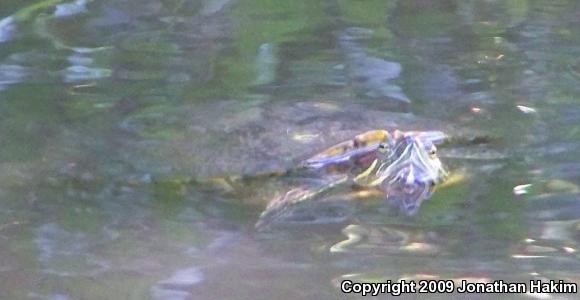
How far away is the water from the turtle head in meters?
0.06

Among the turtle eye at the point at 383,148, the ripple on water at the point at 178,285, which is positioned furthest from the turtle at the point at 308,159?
the ripple on water at the point at 178,285

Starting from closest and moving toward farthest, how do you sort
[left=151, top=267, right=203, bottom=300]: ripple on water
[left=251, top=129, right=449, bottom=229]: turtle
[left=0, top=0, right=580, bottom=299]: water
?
1. [left=151, top=267, right=203, bottom=300]: ripple on water
2. [left=0, top=0, right=580, bottom=299]: water
3. [left=251, top=129, right=449, bottom=229]: turtle

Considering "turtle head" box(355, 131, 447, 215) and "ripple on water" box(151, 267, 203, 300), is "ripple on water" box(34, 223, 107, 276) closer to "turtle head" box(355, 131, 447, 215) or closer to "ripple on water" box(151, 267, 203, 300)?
"ripple on water" box(151, 267, 203, 300)

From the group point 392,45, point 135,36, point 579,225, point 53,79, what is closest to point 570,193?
point 579,225

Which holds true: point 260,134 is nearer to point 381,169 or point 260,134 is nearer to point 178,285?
point 381,169

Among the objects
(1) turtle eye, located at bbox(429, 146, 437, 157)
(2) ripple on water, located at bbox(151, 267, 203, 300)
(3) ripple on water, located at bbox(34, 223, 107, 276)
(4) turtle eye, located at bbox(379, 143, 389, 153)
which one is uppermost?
(4) turtle eye, located at bbox(379, 143, 389, 153)

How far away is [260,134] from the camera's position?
116 inches

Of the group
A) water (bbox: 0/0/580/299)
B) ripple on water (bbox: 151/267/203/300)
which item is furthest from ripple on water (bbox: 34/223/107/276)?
ripple on water (bbox: 151/267/203/300)

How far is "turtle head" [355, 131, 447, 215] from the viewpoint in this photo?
268 centimetres

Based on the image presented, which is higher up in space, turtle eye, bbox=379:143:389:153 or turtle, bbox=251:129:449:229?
turtle eye, bbox=379:143:389:153

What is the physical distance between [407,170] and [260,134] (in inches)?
17.7

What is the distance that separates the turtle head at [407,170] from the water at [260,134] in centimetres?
6

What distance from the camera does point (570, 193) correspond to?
2605 mm

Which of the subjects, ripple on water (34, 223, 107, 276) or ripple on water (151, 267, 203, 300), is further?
ripple on water (34, 223, 107, 276)
